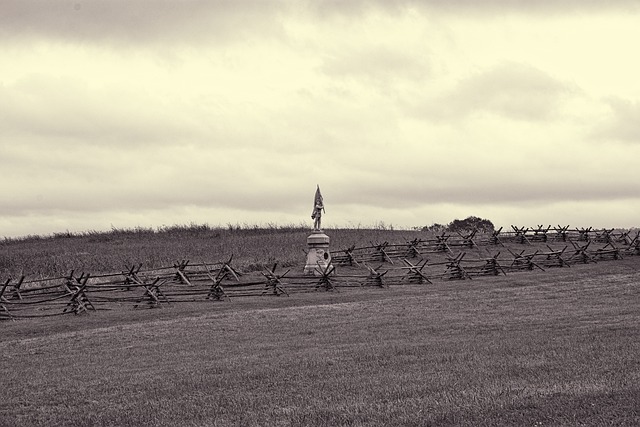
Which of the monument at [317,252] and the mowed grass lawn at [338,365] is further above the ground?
the monument at [317,252]

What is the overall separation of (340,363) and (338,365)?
0.21 metres

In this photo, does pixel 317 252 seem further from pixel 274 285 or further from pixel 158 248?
pixel 158 248

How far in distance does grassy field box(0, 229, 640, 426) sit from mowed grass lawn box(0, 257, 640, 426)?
0.04 meters

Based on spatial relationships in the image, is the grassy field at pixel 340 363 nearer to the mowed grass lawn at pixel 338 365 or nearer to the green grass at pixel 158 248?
the mowed grass lawn at pixel 338 365

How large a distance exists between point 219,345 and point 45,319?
31.3 feet

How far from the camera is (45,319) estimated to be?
2419 cm

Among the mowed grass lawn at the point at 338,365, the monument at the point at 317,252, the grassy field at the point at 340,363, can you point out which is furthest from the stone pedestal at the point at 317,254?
the mowed grass lawn at the point at 338,365

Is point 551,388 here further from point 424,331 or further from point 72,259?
point 72,259

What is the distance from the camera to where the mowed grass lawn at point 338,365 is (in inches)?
375

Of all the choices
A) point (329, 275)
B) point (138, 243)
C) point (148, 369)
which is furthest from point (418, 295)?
point (138, 243)

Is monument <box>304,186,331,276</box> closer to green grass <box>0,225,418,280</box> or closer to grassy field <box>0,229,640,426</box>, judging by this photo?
green grass <box>0,225,418,280</box>

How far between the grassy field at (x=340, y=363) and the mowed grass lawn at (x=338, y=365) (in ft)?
0.12

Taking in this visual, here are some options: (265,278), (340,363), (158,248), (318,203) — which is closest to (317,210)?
(318,203)

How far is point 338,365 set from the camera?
43.3ft
